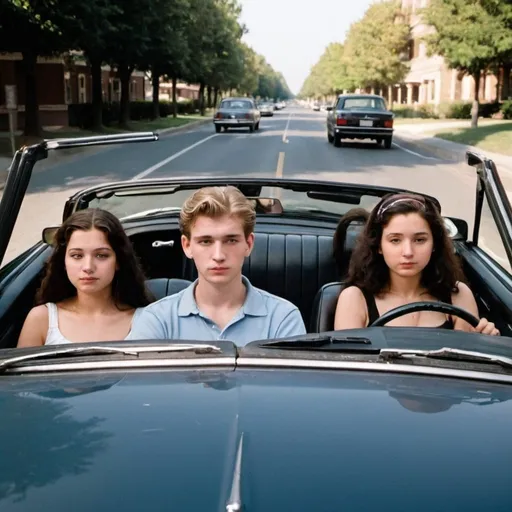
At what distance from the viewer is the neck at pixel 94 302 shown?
9.98ft

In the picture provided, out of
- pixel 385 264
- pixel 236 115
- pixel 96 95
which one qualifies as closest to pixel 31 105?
pixel 96 95

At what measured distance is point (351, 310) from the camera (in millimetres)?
3084

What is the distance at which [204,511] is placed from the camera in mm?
1358

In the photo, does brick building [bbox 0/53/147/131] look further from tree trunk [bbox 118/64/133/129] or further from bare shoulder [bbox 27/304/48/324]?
bare shoulder [bbox 27/304/48/324]

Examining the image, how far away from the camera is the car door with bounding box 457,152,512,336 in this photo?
275 centimetres

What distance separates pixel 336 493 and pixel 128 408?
59 centimetres

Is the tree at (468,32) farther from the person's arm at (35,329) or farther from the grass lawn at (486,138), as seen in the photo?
the person's arm at (35,329)

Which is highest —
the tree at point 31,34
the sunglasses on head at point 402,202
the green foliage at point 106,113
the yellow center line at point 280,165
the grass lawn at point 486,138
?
the tree at point 31,34

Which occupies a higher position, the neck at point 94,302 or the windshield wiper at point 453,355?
the windshield wiper at point 453,355

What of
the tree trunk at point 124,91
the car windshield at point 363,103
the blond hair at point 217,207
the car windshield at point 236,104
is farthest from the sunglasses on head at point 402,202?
the tree trunk at point 124,91

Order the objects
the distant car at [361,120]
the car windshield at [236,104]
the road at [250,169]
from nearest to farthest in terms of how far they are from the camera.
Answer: the road at [250,169] → the distant car at [361,120] → the car windshield at [236,104]

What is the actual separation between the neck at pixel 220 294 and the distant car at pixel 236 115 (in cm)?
3607

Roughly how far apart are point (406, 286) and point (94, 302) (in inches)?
51.3

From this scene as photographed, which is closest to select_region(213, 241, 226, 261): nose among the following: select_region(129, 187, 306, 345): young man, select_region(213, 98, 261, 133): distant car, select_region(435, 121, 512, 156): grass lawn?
select_region(129, 187, 306, 345): young man
